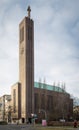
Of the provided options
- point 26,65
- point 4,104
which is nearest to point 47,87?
point 4,104

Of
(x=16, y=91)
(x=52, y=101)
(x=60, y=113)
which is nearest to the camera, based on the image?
A: (x=60, y=113)

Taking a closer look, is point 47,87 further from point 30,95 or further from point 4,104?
point 4,104

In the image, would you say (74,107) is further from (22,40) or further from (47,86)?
(22,40)

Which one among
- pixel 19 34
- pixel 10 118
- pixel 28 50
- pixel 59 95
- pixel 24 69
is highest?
pixel 19 34

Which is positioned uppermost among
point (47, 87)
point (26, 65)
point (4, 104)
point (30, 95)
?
point (26, 65)

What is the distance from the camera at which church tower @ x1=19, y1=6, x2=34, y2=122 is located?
124500 mm

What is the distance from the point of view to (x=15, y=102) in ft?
431

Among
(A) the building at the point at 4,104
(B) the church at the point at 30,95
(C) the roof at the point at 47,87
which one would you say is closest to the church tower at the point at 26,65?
(B) the church at the point at 30,95

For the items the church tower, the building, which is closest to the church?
the church tower

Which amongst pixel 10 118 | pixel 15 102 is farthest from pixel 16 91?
pixel 10 118

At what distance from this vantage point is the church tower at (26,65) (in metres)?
124

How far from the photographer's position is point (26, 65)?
5049 inches

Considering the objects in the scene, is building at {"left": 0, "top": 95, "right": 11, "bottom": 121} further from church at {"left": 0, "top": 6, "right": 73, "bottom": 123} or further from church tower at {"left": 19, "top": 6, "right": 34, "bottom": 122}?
church tower at {"left": 19, "top": 6, "right": 34, "bottom": 122}

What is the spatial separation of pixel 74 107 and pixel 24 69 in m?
30.9
